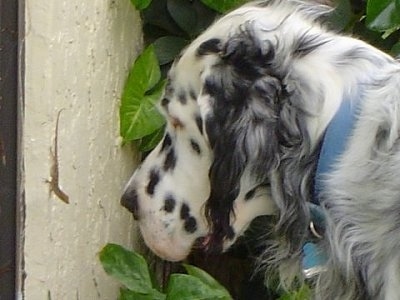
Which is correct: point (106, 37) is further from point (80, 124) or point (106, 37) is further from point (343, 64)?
point (343, 64)

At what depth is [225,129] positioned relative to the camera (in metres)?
3.10

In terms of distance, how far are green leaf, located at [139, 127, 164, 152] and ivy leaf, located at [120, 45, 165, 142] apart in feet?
0.15

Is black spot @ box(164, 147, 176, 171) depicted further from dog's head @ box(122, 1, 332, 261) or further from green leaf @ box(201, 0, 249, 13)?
green leaf @ box(201, 0, 249, 13)

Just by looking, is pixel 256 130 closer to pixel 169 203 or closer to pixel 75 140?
pixel 169 203

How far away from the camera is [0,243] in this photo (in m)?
3.47

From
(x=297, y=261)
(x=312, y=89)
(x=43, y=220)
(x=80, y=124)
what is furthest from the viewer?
(x=80, y=124)

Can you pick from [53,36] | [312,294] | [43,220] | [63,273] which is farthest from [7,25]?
[312,294]

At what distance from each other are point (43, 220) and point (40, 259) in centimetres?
11

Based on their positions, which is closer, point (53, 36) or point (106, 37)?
point (53, 36)

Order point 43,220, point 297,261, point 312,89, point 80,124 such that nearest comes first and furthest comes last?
point 312,89 → point 297,261 → point 43,220 → point 80,124

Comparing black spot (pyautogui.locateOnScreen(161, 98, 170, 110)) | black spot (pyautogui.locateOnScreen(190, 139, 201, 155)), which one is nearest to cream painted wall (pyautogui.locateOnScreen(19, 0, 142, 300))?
black spot (pyautogui.locateOnScreen(161, 98, 170, 110))

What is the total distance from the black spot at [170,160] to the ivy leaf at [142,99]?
2.14 feet

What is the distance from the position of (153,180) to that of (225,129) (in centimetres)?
40

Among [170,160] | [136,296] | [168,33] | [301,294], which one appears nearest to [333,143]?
[170,160]
